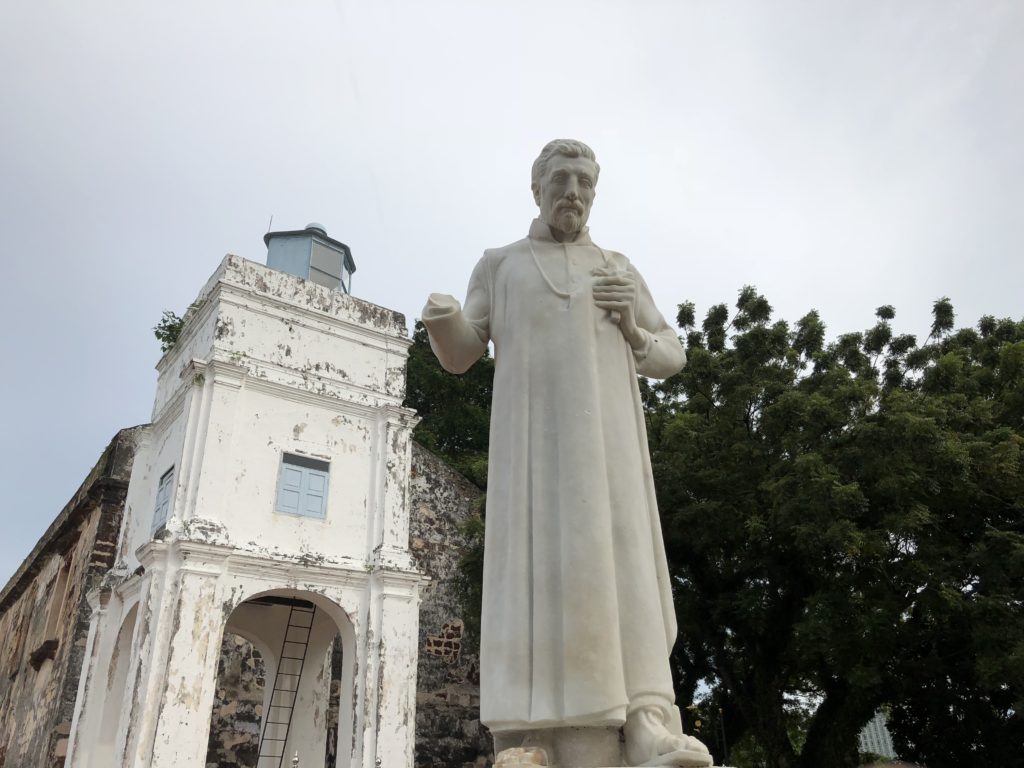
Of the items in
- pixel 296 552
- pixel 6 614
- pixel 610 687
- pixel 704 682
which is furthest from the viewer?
pixel 6 614

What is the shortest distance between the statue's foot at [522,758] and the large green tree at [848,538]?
7.44m

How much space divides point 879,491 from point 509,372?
7732 millimetres

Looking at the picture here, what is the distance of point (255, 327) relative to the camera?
10828 mm

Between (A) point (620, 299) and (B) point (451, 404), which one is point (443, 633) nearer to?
(B) point (451, 404)

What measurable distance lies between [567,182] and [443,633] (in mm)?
12058

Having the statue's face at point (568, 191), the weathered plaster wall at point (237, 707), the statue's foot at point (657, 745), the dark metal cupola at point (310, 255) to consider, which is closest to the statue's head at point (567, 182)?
the statue's face at point (568, 191)

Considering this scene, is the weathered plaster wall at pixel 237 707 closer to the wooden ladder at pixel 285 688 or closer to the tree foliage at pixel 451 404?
the wooden ladder at pixel 285 688

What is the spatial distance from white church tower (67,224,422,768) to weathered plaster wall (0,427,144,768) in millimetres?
1315

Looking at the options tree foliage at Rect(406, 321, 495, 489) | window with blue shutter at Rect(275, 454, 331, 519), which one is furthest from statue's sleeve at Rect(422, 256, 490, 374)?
tree foliage at Rect(406, 321, 495, 489)

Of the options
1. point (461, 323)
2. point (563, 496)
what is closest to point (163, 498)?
point (461, 323)

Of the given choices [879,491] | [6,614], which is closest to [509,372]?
[879,491]

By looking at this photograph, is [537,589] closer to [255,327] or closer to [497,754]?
[497,754]

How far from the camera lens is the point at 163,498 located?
34.3 feet

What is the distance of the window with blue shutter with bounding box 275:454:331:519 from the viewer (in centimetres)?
1021
